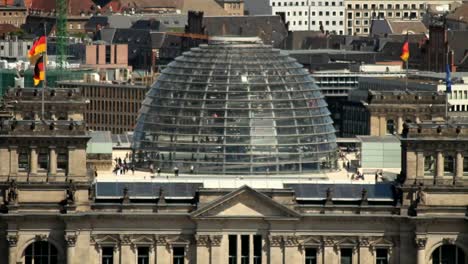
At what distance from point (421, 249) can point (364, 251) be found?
3127 millimetres

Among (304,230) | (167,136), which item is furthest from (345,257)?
(167,136)

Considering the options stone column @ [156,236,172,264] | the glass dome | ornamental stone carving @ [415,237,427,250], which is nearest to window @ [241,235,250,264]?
stone column @ [156,236,172,264]

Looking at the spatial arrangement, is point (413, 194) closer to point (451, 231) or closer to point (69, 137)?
point (451, 231)

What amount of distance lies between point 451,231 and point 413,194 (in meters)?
2.92

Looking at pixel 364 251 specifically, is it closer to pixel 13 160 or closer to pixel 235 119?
pixel 235 119

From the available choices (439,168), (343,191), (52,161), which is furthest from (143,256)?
(439,168)

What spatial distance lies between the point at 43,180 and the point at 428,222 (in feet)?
68.5

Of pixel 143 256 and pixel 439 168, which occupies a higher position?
pixel 439 168

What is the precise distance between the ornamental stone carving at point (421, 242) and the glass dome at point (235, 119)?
11051mm

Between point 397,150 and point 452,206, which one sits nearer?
point 452,206

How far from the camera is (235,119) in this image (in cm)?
19050

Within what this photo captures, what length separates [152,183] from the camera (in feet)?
602

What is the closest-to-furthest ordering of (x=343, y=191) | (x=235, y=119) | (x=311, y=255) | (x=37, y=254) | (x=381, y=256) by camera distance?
(x=37, y=254), (x=311, y=255), (x=381, y=256), (x=343, y=191), (x=235, y=119)

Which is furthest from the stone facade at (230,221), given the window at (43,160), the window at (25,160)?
the window at (43,160)
